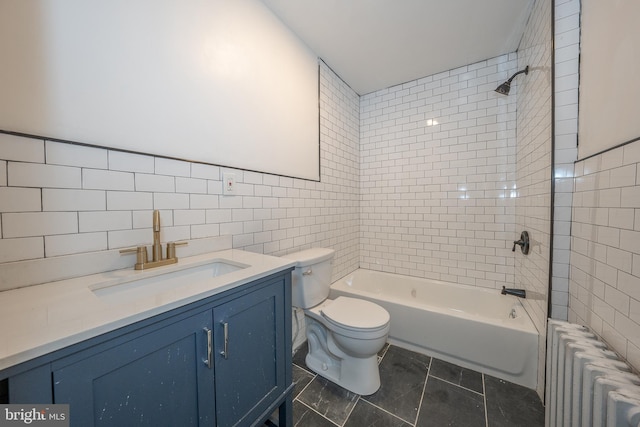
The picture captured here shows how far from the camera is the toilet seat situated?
145cm

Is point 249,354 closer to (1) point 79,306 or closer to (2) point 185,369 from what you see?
(2) point 185,369

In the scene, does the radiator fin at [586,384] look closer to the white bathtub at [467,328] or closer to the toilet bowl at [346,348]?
the white bathtub at [467,328]

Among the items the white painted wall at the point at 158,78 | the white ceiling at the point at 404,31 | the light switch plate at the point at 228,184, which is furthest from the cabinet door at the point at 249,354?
the white ceiling at the point at 404,31

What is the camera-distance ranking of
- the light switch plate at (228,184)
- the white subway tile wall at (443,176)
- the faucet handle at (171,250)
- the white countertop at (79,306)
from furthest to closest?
the white subway tile wall at (443,176) → the light switch plate at (228,184) → the faucet handle at (171,250) → the white countertop at (79,306)

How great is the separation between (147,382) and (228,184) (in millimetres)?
989

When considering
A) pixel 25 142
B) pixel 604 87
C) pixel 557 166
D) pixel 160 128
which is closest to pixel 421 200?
pixel 557 166

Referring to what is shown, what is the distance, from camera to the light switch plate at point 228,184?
1381 millimetres

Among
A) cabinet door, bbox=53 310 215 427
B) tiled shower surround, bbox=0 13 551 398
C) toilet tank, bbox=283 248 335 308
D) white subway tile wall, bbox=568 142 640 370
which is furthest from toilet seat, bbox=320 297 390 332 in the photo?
white subway tile wall, bbox=568 142 640 370

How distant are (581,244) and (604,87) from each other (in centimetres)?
73

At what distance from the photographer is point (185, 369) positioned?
745 millimetres

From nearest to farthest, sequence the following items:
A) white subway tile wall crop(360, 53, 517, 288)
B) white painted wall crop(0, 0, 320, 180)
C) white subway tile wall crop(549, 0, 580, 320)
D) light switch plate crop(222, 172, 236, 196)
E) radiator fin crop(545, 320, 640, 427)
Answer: radiator fin crop(545, 320, 640, 427), white painted wall crop(0, 0, 320, 180), white subway tile wall crop(549, 0, 580, 320), light switch plate crop(222, 172, 236, 196), white subway tile wall crop(360, 53, 517, 288)

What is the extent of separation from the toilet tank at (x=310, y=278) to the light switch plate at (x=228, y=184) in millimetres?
605

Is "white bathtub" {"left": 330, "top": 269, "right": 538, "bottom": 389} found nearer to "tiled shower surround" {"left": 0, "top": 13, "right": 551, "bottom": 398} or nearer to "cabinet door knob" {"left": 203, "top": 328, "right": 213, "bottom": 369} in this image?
"tiled shower surround" {"left": 0, "top": 13, "right": 551, "bottom": 398}

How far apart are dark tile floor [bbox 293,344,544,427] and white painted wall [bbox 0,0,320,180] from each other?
60.1 inches
